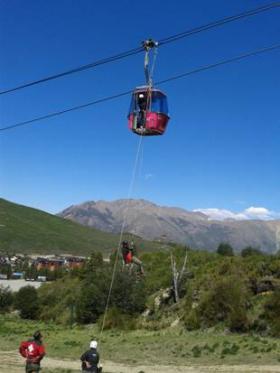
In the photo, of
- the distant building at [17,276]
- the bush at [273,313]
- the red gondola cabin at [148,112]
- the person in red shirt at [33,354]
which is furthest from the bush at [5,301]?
the distant building at [17,276]

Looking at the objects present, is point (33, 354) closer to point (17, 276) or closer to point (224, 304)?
point (224, 304)

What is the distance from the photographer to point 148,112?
68.4 ft

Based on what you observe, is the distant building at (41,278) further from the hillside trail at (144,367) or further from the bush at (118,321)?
the hillside trail at (144,367)

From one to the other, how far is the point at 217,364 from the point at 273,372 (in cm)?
443

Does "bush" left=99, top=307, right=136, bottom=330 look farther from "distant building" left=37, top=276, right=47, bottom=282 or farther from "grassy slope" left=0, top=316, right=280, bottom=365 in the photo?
"distant building" left=37, top=276, right=47, bottom=282

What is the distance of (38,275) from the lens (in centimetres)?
16988

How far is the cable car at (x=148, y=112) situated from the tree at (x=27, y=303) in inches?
2784

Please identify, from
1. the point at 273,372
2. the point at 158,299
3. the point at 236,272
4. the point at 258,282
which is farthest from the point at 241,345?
the point at 158,299

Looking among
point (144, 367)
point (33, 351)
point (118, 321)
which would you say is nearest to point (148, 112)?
point (33, 351)

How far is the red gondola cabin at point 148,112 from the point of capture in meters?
20.7

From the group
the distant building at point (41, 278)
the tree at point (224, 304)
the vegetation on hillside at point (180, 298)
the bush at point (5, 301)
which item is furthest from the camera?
the distant building at point (41, 278)

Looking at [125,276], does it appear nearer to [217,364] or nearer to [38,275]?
[217,364]

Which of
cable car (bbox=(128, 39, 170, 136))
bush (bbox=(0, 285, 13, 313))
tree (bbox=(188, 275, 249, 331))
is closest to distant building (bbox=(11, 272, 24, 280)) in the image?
bush (bbox=(0, 285, 13, 313))

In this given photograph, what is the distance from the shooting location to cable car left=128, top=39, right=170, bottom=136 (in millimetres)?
20703
